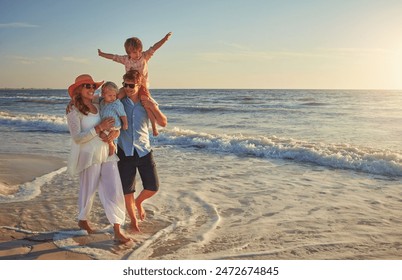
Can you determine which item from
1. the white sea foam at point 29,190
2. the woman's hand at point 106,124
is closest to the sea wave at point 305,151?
the white sea foam at point 29,190

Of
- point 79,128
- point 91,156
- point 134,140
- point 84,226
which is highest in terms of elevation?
point 79,128

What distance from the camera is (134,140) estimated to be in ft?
14.4

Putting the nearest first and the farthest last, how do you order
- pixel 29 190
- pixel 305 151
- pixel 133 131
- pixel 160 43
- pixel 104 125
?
pixel 104 125 < pixel 133 131 < pixel 160 43 < pixel 29 190 < pixel 305 151

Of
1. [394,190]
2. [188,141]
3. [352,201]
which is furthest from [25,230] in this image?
[188,141]

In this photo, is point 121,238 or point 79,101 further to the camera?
point 121,238

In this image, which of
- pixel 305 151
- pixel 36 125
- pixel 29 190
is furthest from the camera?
pixel 36 125

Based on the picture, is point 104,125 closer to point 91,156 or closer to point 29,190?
point 91,156

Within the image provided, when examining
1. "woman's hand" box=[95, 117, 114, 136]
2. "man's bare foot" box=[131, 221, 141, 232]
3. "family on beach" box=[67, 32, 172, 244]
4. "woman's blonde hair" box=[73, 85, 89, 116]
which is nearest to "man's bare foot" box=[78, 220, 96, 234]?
"family on beach" box=[67, 32, 172, 244]

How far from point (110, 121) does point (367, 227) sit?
3.26m

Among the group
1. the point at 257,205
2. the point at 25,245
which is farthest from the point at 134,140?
the point at 257,205

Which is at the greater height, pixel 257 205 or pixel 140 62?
pixel 140 62

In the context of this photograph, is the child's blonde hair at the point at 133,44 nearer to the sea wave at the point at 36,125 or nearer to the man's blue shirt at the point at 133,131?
the man's blue shirt at the point at 133,131

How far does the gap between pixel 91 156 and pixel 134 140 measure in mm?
490

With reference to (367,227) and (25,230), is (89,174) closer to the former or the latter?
(25,230)
